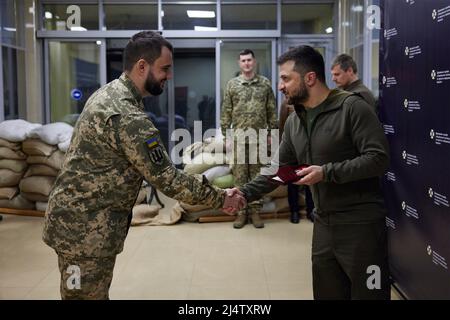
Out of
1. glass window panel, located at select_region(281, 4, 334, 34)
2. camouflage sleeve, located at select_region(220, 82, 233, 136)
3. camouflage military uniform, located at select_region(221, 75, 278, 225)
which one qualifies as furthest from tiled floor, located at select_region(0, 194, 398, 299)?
glass window panel, located at select_region(281, 4, 334, 34)

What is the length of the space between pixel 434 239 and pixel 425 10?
1.21 m

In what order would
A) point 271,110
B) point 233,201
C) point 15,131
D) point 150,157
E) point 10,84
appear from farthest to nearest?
point 10,84 < point 15,131 < point 271,110 < point 233,201 < point 150,157

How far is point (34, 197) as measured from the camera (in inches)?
236

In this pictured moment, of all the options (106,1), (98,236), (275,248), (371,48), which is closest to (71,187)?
(98,236)

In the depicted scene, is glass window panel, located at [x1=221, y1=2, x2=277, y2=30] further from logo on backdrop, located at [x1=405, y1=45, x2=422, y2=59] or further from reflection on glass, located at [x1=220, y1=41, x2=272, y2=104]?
logo on backdrop, located at [x1=405, y1=45, x2=422, y2=59]

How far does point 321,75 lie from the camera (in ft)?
7.09

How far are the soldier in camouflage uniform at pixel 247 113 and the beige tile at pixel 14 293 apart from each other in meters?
2.41

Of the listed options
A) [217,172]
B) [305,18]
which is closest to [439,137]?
[217,172]

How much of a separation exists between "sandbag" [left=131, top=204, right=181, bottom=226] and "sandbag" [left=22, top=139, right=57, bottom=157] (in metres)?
1.20

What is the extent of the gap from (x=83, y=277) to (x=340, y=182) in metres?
1.09

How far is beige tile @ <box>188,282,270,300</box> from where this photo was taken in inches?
134

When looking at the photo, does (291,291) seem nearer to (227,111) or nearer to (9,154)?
(227,111)

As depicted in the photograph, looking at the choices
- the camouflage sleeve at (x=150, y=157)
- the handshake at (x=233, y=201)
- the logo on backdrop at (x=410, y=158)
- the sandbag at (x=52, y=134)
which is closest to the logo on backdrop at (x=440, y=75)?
the logo on backdrop at (x=410, y=158)

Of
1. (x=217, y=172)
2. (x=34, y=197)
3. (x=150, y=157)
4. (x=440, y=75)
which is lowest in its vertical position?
(x=34, y=197)
